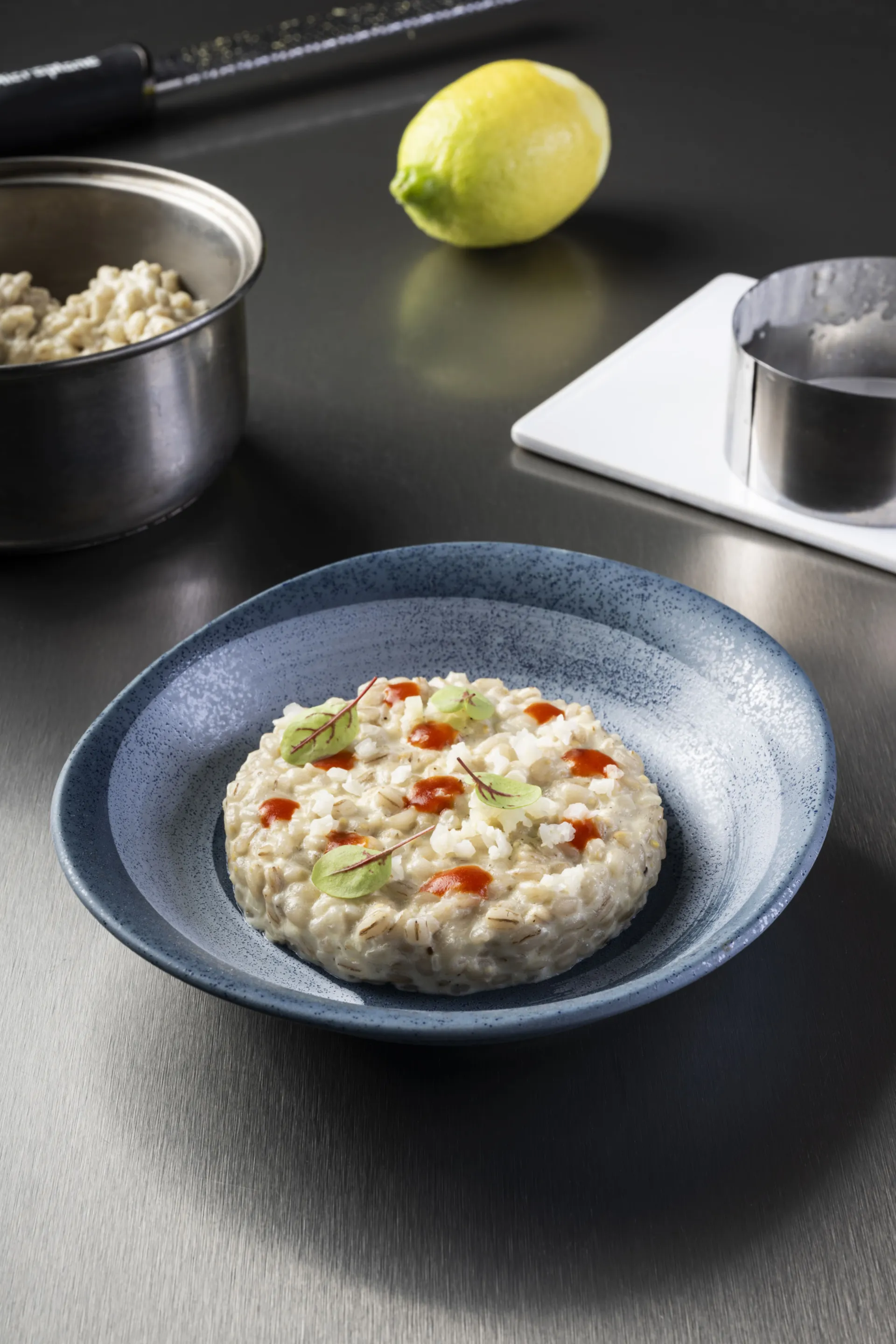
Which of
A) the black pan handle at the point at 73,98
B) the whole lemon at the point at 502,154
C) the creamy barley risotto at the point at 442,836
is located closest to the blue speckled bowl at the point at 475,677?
the creamy barley risotto at the point at 442,836

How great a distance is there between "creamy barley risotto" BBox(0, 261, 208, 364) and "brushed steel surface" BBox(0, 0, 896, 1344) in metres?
0.16

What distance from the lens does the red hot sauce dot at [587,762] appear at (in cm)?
82

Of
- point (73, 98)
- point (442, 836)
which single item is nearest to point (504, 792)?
point (442, 836)

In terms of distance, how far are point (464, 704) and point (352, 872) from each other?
16 centimetres

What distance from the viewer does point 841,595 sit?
1104 mm

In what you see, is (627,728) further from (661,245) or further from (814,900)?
(661,245)

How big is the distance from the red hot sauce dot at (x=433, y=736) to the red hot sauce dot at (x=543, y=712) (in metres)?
0.05

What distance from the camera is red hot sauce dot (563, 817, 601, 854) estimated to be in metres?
0.77

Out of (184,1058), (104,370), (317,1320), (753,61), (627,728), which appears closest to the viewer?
(317,1320)

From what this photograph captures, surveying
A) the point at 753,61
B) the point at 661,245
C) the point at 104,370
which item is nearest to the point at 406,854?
the point at 104,370

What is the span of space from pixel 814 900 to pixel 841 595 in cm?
36

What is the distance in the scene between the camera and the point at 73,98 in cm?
178

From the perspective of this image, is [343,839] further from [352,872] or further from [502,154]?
[502,154]

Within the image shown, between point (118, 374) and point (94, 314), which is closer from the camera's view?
point (118, 374)
